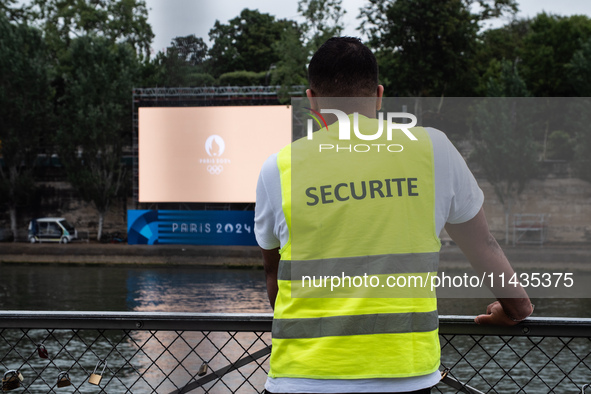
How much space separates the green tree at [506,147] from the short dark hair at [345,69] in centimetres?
2269

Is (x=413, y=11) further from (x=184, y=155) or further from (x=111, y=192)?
(x=111, y=192)

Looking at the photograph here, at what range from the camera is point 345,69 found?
1158mm

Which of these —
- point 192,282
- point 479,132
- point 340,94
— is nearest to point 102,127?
point 192,282

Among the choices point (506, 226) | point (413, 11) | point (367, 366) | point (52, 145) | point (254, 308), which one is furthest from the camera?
point (52, 145)

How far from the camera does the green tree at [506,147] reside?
78.3ft

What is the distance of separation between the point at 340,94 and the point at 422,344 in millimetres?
391

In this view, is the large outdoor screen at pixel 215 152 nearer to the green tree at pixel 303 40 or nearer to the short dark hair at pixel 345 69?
the green tree at pixel 303 40

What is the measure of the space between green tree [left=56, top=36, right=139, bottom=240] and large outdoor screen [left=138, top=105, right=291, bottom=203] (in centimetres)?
140

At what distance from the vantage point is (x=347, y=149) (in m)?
1.15

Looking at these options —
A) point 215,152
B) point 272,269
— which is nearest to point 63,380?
point 272,269

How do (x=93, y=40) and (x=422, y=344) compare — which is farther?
(x=93, y=40)

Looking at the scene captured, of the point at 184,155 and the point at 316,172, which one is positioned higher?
the point at 316,172

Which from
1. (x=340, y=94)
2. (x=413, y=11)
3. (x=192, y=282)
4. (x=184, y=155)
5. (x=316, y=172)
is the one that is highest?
(x=413, y=11)

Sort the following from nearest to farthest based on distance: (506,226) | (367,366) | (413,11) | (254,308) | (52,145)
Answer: (367,366) → (254,308) → (413,11) → (506,226) → (52,145)
